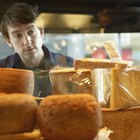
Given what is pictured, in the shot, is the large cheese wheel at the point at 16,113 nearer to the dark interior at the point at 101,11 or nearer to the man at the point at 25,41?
the man at the point at 25,41

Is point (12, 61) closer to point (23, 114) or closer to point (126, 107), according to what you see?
point (126, 107)

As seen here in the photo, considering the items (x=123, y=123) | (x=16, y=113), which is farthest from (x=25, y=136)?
(x=123, y=123)

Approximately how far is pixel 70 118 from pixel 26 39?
1162 mm

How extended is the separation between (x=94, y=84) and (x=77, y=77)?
0.05 metres

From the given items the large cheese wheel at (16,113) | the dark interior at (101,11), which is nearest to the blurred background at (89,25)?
the dark interior at (101,11)

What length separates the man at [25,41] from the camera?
1.55 metres

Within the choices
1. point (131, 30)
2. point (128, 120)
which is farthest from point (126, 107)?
point (131, 30)

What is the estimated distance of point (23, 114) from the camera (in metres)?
0.51

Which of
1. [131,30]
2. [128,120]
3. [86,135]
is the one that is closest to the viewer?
[86,135]

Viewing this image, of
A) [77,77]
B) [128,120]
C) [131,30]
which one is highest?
[131,30]

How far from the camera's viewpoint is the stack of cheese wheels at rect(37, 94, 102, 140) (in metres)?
0.48

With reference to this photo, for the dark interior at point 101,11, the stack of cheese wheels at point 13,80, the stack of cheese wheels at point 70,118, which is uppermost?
the dark interior at point 101,11

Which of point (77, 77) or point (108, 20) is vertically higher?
point (108, 20)

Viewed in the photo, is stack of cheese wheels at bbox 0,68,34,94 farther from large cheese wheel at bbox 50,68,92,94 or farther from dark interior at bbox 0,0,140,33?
dark interior at bbox 0,0,140,33
